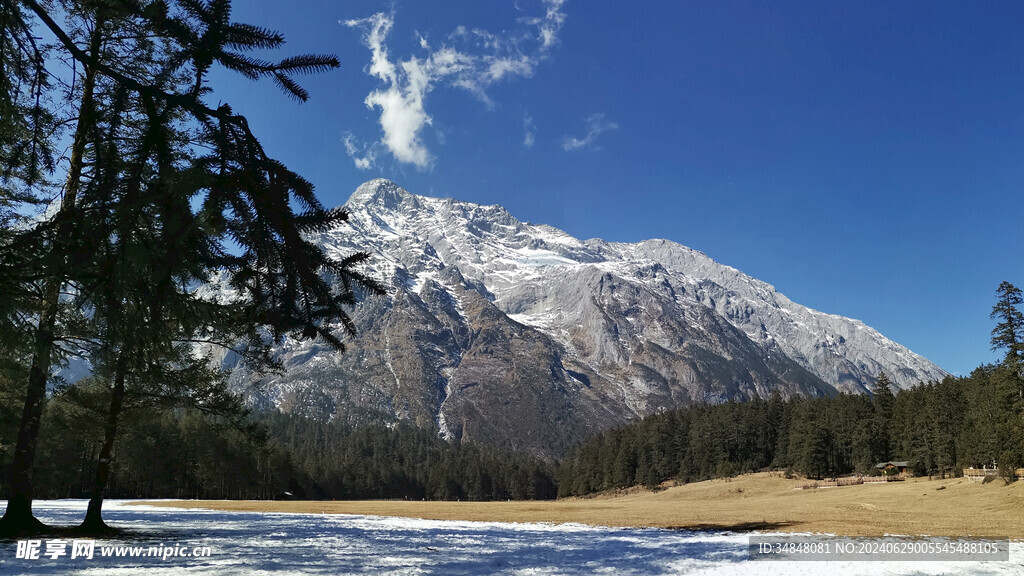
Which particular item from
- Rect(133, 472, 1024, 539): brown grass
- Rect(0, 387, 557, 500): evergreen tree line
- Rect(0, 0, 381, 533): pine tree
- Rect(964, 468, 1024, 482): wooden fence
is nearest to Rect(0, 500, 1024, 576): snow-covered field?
Rect(133, 472, 1024, 539): brown grass

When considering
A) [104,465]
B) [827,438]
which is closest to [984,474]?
[827,438]

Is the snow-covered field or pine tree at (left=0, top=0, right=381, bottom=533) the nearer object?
pine tree at (left=0, top=0, right=381, bottom=533)

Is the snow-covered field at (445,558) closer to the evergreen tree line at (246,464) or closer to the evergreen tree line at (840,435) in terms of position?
the evergreen tree line at (246,464)

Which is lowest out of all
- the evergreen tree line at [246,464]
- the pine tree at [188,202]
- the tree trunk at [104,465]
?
the evergreen tree line at [246,464]

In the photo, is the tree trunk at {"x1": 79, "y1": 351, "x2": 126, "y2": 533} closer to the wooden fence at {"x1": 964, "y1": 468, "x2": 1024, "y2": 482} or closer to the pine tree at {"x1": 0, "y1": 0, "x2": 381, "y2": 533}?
the pine tree at {"x1": 0, "y1": 0, "x2": 381, "y2": 533}

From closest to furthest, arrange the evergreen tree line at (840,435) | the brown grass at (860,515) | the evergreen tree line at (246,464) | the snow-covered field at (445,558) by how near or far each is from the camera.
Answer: the snow-covered field at (445,558) < the evergreen tree line at (246,464) < the brown grass at (860,515) < the evergreen tree line at (840,435)

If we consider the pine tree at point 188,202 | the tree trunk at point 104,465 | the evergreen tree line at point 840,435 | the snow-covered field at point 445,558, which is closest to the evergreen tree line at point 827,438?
the evergreen tree line at point 840,435

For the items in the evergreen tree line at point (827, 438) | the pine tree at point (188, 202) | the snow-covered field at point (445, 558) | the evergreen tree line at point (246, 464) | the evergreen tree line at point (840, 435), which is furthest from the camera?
the evergreen tree line at point (827, 438)

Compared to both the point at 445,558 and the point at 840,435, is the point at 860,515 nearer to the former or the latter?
the point at 445,558

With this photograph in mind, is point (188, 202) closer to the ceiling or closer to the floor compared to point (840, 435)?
closer to the ceiling

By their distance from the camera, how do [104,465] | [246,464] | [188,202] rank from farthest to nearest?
[246,464]
[104,465]
[188,202]

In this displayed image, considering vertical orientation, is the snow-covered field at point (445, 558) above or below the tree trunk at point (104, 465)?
below

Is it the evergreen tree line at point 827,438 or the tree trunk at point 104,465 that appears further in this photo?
the evergreen tree line at point 827,438

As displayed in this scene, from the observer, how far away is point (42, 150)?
284 inches
